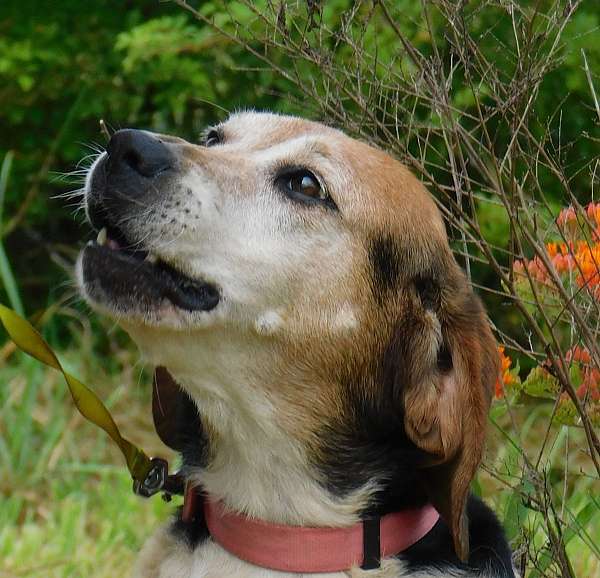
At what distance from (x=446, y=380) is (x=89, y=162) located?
3646 millimetres

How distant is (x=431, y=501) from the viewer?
3139mm

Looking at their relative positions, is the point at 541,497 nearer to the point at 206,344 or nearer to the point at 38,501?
the point at 206,344

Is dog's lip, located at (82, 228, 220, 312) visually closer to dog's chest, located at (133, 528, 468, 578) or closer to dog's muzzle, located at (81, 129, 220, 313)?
dog's muzzle, located at (81, 129, 220, 313)

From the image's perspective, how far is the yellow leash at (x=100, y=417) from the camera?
11.0ft

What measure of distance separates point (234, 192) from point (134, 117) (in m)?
3.97

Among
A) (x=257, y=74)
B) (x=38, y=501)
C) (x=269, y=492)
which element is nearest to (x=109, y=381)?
(x=38, y=501)

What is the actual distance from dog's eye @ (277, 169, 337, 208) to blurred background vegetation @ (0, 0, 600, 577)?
1.45 metres

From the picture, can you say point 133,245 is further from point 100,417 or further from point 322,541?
point 322,541

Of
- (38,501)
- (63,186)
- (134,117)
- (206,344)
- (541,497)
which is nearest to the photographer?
(206,344)

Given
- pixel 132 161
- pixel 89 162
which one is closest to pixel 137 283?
pixel 132 161

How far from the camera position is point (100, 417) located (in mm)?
3412

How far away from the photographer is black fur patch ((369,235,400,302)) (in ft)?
10.9

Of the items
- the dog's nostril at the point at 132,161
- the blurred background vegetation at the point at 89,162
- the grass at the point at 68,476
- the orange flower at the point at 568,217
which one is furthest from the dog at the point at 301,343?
the grass at the point at 68,476

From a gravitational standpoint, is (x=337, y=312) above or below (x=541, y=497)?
above
